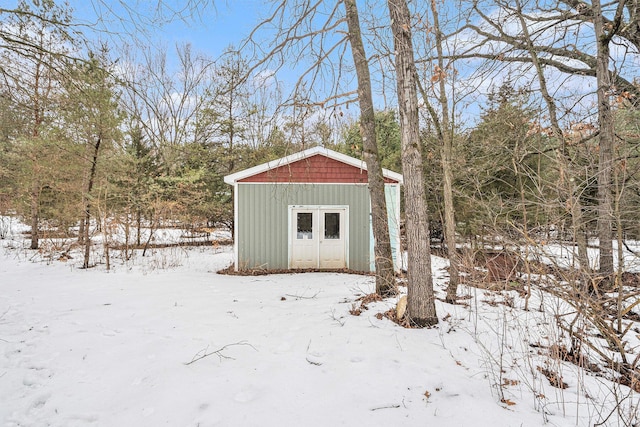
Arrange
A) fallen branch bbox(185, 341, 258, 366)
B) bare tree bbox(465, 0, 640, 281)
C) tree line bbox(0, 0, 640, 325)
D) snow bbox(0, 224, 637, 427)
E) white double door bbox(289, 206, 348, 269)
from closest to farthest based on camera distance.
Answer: snow bbox(0, 224, 637, 427) < fallen branch bbox(185, 341, 258, 366) < tree line bbox(0, 0, 640, 325) < bare tree bbox(465, 0, 640, 281) < white double door bbox(289, 206, 348, 269)

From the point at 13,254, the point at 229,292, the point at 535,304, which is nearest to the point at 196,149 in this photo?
the point at 13,254

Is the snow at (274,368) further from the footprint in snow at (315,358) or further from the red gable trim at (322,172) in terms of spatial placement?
the red gable trim at (322,172)

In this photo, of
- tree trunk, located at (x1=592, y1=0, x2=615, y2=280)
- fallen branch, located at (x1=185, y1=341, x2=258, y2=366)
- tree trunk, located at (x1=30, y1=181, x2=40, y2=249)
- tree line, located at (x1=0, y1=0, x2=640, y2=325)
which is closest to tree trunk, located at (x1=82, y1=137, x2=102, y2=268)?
tree line, located at (x1=0, y1=0, x2=640, y2=325)

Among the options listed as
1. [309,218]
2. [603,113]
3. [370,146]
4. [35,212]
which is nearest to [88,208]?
[309,218]

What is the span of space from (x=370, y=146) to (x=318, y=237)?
4425mm

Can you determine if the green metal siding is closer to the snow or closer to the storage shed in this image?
the storage shed

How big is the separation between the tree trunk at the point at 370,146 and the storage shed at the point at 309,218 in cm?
365

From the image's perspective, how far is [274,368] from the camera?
2674 millimetres

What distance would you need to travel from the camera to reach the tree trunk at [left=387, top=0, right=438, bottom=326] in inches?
136

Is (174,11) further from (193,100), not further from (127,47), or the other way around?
(193,100)

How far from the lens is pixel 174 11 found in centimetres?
337

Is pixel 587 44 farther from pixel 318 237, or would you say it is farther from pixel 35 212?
pixel 35 212

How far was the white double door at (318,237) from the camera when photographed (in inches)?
349

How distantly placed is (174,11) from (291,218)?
6.06m
